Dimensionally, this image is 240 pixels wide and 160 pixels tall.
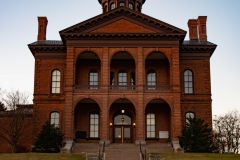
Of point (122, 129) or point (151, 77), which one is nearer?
point (122, 129)

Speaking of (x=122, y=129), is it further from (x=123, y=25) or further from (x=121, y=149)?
(x=123, y=25)

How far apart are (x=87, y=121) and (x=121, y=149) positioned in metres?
7.58

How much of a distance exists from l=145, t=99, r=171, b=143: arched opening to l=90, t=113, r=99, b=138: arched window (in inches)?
204

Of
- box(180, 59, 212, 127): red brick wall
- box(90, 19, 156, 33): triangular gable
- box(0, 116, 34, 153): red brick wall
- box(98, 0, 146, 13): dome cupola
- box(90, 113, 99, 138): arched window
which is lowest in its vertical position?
box(0, 116, 34, 153): red brick wall

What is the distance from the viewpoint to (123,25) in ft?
140

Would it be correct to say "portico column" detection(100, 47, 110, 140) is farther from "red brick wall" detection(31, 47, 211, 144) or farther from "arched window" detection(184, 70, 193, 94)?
"arched window" detection(184, 70, 193, 94)

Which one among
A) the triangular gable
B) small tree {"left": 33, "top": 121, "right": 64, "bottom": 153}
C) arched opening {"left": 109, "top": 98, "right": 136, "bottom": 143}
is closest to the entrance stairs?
small tree {"left": 33, "top": 121, "right": 64, "bottom": 153}

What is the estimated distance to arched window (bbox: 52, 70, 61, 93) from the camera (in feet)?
149

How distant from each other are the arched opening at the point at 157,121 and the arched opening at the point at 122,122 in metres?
1.59

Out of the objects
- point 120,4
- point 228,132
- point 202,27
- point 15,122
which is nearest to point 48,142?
point 15,122

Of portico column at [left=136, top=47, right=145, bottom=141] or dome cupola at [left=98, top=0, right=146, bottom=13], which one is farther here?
dome cupola at [left=98, top=0, right=146, bottom=13]

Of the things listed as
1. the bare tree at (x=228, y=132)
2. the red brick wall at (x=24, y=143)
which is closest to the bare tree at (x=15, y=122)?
the red brick wall at (x=24, y=143)

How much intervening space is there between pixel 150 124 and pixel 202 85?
7.02 m

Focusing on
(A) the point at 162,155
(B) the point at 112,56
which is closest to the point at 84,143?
(B) the point at 112,56
